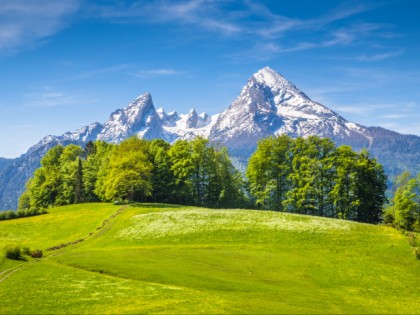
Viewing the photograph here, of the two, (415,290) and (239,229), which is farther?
(239,229)

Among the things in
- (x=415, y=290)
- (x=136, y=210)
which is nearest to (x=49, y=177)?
(x=136, y=210)

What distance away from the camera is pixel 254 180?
113188 millimetres

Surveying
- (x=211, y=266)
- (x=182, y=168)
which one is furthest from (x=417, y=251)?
(x=182, y=168)

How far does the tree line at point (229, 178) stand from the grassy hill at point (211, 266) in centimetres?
2105

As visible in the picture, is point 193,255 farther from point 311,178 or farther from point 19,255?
point 311,178

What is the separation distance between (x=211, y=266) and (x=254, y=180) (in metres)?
62.5

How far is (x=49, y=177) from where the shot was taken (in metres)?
141

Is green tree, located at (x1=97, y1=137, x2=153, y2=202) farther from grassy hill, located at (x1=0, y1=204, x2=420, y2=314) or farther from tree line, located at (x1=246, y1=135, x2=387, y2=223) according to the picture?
tree line, located at (x1=246, y1=135, x2=387, y2=223)

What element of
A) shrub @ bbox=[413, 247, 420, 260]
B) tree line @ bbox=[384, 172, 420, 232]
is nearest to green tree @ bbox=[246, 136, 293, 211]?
tree line @ bbox=[384, 172, 420, 232]

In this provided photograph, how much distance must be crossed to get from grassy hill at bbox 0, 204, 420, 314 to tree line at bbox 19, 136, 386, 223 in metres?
21.1

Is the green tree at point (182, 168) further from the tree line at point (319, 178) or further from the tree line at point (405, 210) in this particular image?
the tree line at point (405, 210)

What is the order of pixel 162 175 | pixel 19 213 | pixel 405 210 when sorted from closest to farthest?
pixel 405 210, pixel 19 213, pixel 162 175

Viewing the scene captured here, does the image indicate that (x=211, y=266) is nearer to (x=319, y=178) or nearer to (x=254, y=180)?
(x=319, y=178)

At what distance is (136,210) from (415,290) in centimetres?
6477
